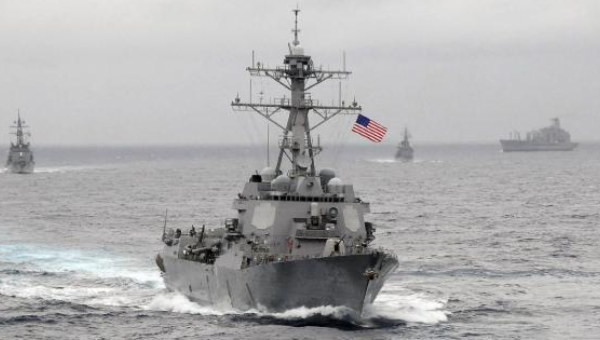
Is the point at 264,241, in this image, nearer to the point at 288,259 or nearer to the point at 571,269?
the point at 288,259

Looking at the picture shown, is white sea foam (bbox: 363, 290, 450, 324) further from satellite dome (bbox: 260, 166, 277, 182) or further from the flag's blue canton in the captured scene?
the flag's blue canton

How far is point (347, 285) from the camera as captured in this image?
109ft

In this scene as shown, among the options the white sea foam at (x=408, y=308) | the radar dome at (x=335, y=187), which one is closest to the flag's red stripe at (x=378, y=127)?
the radar dome at (x=335, y=187)

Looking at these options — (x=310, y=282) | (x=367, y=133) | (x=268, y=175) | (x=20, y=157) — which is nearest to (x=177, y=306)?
(x=268, y=175)

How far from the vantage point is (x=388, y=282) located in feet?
145

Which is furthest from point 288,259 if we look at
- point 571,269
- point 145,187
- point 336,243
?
point 145,187

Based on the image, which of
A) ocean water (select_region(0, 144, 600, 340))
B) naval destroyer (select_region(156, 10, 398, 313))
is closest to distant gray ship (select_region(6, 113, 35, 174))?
ocean water (select_region(0, 144, 600, 340))

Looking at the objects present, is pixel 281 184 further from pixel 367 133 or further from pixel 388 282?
pixel 388 282

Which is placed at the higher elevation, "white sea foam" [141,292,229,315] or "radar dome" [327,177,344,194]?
"radar dome" [327,177,344,194]

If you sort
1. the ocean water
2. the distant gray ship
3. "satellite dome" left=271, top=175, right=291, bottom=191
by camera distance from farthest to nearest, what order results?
1. the distant gray ship
2. "satellite dome" left=271, top=175, right=291, bottom=191
3. the ocean water

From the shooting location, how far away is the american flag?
40.1 metres

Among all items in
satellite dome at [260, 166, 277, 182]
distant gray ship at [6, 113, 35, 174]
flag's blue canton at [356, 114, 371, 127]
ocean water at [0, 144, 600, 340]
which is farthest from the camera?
distant gray ship at [6, 113, 35, 174]

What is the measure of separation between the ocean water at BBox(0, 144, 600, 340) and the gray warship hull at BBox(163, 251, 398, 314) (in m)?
0.48

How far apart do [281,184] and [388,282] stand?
9.16 m
